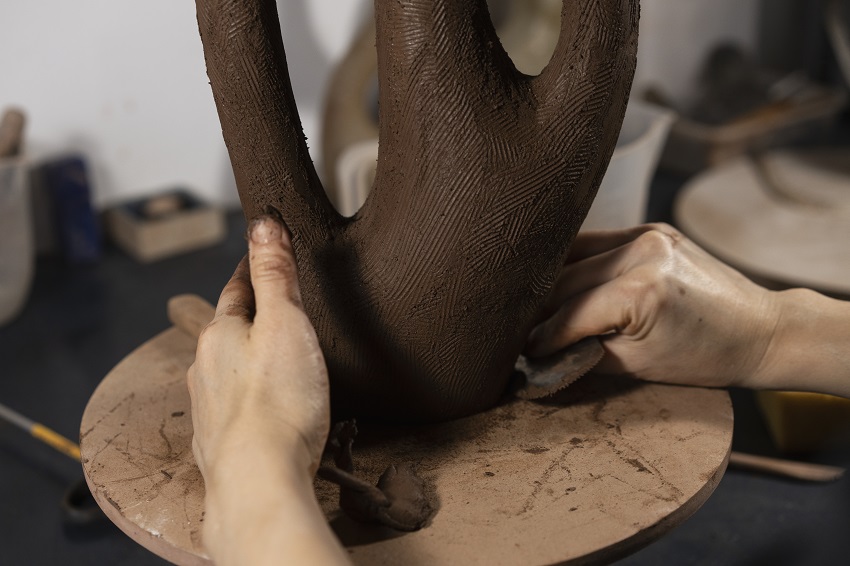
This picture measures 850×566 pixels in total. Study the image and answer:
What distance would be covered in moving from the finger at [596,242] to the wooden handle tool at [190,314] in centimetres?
56

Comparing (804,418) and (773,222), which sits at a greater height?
(773,222)

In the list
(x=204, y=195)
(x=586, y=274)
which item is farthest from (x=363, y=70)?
(x=586, y=274)

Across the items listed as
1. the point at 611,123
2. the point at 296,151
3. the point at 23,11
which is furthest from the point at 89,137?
the point at 611,123

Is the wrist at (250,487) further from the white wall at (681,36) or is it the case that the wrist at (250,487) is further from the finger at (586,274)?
the white wall at (681,36)

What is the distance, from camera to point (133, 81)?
280 centimetres

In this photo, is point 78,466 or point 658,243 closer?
point 658,243

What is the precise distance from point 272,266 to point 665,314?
1.68 ft

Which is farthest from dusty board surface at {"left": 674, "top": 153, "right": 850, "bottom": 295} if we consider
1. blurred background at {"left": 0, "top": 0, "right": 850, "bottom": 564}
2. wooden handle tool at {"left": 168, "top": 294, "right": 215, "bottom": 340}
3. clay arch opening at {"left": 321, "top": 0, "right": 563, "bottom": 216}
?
wooden handle tool at {"left": 168, "top": 294, "right": 215, "bottom": 340}

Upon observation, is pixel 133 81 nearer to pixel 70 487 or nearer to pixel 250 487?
pixel 70 487

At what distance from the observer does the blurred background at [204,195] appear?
1.78 metres

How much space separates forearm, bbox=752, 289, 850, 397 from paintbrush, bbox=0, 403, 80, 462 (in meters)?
1.32

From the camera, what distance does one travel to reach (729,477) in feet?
6.05

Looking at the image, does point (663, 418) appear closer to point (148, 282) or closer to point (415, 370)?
point (415, 370)

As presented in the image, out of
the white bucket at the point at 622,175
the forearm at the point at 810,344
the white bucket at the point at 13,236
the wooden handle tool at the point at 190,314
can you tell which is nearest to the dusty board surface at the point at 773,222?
the white bucket at the point at 622,175
